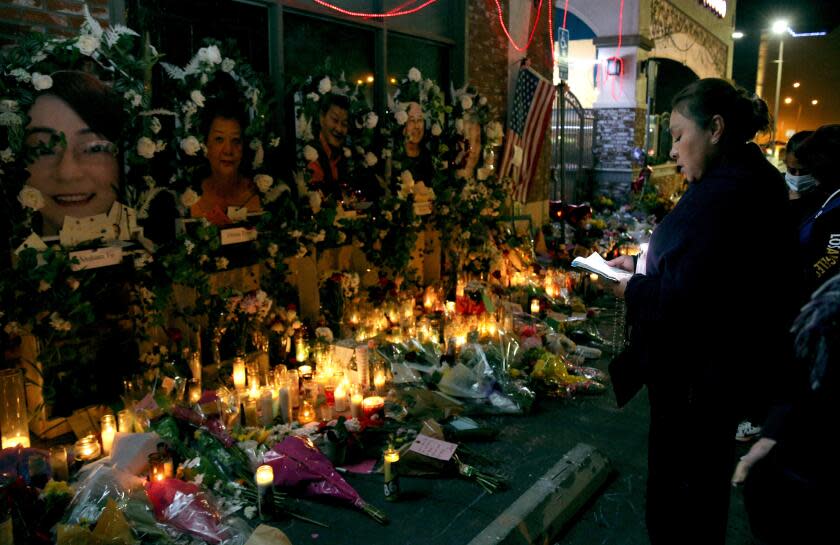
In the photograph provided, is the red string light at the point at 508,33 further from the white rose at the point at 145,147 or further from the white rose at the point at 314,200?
the white rose at the point at 145,147

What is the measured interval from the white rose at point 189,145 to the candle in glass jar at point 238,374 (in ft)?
5.54

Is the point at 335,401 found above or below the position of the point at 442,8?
below

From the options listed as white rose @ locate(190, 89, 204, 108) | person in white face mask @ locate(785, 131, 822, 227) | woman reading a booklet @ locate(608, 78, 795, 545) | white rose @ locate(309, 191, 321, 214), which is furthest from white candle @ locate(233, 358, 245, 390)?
person in white face mask @ locate(785, 131, 822, 227)

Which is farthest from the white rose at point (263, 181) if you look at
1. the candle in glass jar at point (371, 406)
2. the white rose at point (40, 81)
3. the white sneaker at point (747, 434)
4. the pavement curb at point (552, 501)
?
the white sneaker at point (747, 434)

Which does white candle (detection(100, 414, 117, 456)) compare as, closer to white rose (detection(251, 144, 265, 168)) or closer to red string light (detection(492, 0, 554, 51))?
white rose (detection(251, 144, 265, 168))

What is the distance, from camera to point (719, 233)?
2619mm

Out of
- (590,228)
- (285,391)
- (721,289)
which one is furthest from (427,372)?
(590,228)

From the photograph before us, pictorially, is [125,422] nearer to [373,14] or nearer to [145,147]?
[145,147]

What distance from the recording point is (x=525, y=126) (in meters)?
10.0

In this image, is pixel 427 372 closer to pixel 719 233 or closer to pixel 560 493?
pixel 560 493

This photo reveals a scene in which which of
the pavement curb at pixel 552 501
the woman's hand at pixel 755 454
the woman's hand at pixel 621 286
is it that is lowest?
the pavement curb at pixel 552 501

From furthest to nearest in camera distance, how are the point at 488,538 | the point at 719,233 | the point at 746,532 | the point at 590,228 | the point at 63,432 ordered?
the point at 590,228 → the point at 63,432 → the point at 746,532 → the point at 488,538 → the point at 719,233

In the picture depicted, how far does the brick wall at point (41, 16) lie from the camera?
4219mm

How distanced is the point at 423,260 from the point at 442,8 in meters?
3.37
